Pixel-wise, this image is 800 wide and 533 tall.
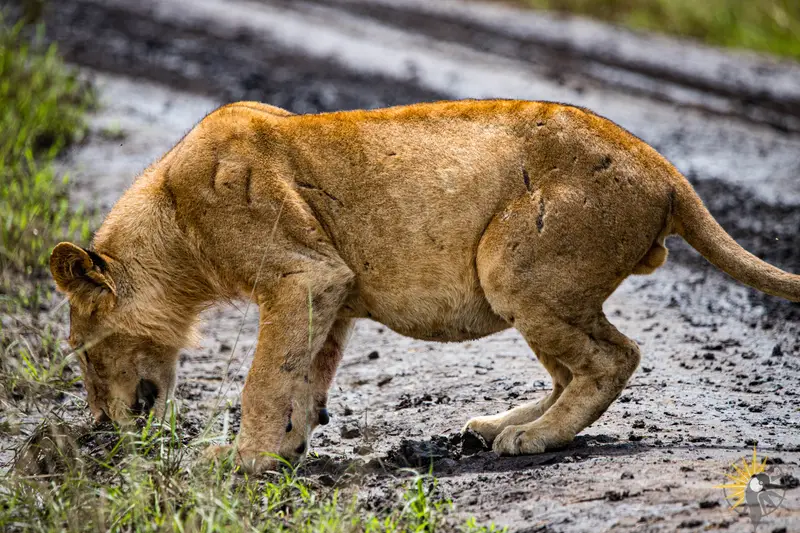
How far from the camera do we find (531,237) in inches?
163

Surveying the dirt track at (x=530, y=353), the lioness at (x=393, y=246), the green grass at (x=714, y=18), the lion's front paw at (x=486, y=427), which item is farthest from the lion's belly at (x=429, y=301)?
the green grass at (x=714, y=18)

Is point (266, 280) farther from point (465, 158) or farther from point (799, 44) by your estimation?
point (799, 44)

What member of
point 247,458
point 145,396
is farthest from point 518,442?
point 145,396

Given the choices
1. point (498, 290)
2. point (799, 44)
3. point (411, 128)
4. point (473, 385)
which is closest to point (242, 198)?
point (411, 128)

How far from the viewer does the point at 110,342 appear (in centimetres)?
456

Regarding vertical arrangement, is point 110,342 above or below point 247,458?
above

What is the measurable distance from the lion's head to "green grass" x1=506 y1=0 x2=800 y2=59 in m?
9.82

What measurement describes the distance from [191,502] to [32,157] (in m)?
5.74

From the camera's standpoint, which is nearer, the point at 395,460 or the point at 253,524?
the point at 253,524

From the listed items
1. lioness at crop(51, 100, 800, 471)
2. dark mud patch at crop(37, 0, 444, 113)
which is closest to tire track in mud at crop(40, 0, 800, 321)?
dark mud patch at crop(37, 0, 444, 113)

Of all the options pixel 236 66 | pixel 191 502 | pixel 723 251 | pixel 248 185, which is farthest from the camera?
pixel 236 66

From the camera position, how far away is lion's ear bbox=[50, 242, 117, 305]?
4.36 m

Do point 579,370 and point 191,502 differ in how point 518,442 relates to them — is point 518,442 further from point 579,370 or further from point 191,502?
A: point 191,502

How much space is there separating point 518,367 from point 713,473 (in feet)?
6.13
